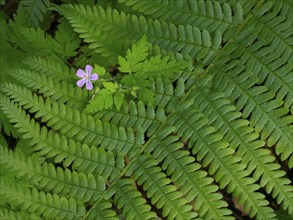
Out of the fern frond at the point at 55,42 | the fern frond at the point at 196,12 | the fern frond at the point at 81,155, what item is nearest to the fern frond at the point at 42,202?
the fern frond at the point at 81,155

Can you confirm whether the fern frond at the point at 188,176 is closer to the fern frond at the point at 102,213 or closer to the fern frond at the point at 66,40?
the fern frond at the point at 102,213

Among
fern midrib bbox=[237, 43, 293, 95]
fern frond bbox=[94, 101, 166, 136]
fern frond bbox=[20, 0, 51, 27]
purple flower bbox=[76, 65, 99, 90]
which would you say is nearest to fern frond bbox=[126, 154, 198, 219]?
fern frond bbox=[94, 101, 166, 136]

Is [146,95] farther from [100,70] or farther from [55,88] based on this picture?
[55,88]

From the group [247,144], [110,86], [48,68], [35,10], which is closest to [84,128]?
[110,86]

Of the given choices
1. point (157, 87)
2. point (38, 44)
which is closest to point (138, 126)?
point (157, 87)

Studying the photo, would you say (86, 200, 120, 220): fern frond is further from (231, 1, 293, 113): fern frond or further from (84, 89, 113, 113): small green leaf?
(231, 1, 293, 113): fern frond

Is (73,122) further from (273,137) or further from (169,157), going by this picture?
(273,137)
